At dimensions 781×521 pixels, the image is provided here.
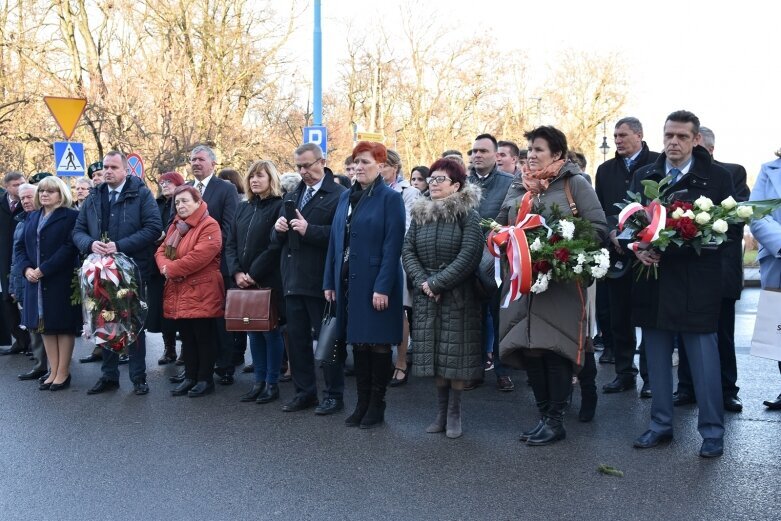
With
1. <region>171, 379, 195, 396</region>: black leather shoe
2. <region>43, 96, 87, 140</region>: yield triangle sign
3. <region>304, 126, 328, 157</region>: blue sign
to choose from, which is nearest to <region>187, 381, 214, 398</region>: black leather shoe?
<region>171, 379, 195, 396</region>: black leather shoe

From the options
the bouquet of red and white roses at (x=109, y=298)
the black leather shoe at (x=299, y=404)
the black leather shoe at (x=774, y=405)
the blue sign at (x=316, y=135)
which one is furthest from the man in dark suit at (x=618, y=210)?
the blue sign at (x=316, y=135)

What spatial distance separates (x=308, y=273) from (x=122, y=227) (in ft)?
7.15

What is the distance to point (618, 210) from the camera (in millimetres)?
7695

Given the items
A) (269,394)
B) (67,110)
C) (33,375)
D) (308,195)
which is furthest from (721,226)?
(67,110)

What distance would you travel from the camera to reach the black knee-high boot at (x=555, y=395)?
5840 millimetres

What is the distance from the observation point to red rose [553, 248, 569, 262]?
17.8ft

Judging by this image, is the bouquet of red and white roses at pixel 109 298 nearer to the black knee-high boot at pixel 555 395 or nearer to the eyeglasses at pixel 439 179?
the eyeglasses at pixel 439 179

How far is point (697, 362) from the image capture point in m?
5.57

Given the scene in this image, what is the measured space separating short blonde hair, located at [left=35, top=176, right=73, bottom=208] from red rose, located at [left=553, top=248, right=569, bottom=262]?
17.8 feet

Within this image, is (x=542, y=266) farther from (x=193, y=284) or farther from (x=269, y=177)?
(x=193, y=284)

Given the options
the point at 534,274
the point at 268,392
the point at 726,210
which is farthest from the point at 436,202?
the point at 268,392

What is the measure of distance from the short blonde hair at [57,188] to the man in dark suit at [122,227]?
0.42 m

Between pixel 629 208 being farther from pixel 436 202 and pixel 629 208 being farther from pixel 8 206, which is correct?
pixel 8 206

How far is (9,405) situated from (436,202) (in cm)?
454
